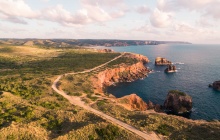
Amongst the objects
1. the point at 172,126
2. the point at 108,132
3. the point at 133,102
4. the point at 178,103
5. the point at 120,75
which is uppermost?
the point at 108,132

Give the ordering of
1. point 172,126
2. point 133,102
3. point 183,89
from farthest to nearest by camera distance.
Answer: point 183,89 < point 133,102 < point 172,126

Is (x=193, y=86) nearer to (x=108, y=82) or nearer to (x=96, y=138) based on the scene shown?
(x=108, y=82)

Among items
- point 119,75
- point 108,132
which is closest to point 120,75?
point 119,75

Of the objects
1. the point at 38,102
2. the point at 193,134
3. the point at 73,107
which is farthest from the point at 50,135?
the point at 193,134

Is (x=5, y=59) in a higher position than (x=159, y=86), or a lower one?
higher

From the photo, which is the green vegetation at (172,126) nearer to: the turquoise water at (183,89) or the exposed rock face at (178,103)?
the exposed rock face at (178,103)

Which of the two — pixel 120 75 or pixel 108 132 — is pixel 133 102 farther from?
pixel 120 75
